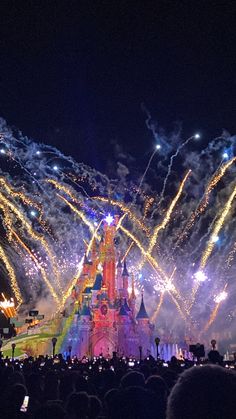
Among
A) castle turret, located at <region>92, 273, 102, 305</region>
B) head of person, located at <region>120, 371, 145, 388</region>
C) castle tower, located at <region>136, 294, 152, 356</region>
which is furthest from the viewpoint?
castle turret, located at <region>92, 273, 102, 305</region>

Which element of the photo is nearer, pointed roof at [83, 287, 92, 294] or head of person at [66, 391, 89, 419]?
head of person at [66, 391, 89, 419]

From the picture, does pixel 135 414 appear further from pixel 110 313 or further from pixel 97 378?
pixel 110 313

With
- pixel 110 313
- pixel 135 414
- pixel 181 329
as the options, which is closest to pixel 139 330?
pixel 110 313

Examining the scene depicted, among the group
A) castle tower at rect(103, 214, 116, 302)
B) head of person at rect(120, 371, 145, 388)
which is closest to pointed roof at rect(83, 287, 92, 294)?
castle tower at rect(103, 214, 116, 302)

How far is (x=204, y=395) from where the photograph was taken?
2.70 metres

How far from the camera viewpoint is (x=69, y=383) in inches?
466

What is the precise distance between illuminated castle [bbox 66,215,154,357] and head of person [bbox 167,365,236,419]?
6742 cm

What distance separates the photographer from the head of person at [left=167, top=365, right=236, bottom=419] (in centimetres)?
261

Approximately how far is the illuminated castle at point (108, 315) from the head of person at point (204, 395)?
67.4 m

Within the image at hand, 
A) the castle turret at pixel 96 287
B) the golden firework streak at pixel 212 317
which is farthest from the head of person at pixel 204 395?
the golden firework streak at pixel 212 317

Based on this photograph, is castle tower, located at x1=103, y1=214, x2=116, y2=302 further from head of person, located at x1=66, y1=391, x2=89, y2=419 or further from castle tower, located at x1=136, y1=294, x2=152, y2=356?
head of person, located at x1=66, y1=391, x2=89, y2=419

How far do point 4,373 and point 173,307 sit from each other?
8206cm

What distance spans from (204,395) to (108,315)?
239ft

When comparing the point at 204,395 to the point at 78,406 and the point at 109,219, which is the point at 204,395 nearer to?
the point at 78,406
